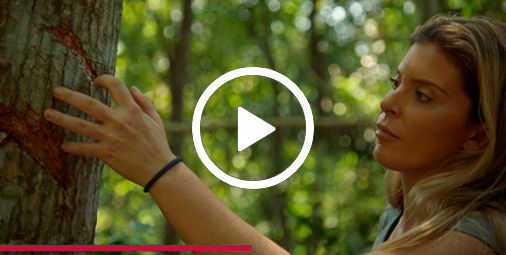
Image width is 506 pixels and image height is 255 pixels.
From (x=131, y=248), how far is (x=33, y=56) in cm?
112

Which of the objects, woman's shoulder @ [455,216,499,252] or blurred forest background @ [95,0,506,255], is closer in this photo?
woman's shoulder @ [455,216,499,252]

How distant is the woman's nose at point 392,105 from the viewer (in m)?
1.94

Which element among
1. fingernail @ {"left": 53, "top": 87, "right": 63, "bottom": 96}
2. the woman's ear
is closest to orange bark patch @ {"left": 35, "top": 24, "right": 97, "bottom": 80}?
fingernail @ {"left": 53, "top": 87, "right": 63, "bottom": 96}

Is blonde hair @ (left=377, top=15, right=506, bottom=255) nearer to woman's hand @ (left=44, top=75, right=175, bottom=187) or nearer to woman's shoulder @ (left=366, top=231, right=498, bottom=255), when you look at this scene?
woman's shoulder @ (left=366, top=231, right=498, bottom=255)

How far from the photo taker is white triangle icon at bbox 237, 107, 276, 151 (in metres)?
2.56

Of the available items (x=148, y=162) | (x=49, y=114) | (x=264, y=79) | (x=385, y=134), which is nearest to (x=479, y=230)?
(x=385, y=134)

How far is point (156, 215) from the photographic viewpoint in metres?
9.38

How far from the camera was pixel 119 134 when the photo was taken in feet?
4.41

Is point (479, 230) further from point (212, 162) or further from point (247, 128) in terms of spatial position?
point (247, 128)

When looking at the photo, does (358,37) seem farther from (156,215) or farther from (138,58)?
(156,215)

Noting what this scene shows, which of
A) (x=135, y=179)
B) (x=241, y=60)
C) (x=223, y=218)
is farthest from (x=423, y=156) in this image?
(x=241, y=60)

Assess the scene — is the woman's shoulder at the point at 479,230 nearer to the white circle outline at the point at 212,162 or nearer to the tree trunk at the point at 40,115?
the white circle outline at the point at 212,162

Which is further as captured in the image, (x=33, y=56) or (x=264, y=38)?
(x=264, y=38)

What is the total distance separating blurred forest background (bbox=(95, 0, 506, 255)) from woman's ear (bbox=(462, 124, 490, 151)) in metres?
5.03
